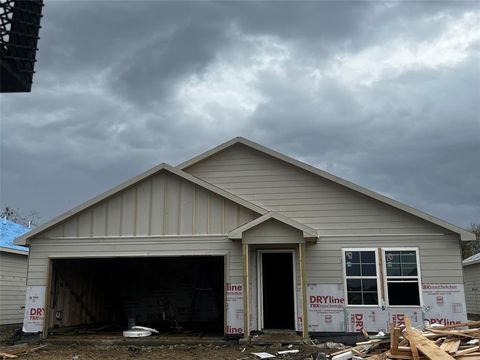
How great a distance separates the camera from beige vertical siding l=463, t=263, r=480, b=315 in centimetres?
2502

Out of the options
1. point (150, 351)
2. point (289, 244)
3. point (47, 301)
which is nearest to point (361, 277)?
point (289, 244)

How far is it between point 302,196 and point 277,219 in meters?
2.22

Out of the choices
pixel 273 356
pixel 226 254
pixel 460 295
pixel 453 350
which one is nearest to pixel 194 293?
pixel 226 254

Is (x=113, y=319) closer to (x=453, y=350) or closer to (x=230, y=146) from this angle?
(x=230, y=146)

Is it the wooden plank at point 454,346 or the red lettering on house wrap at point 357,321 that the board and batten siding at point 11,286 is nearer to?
the red lettering on house wrap at point 357,321

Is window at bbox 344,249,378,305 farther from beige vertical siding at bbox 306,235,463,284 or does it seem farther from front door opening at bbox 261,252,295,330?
front door opening at bbox 261,252,295,330

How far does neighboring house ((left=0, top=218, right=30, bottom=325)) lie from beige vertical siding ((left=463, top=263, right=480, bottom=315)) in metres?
20.3

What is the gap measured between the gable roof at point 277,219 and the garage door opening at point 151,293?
4.24m

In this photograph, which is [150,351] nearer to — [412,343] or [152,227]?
[152,227]

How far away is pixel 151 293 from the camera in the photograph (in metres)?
18.6

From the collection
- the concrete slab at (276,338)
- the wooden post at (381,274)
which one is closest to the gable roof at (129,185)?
the concrete slab at (276,338)

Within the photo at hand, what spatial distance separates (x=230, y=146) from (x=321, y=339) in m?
6.18

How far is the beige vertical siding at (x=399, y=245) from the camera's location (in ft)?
43.3

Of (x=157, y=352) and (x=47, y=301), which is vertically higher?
(x=47, y=301)
